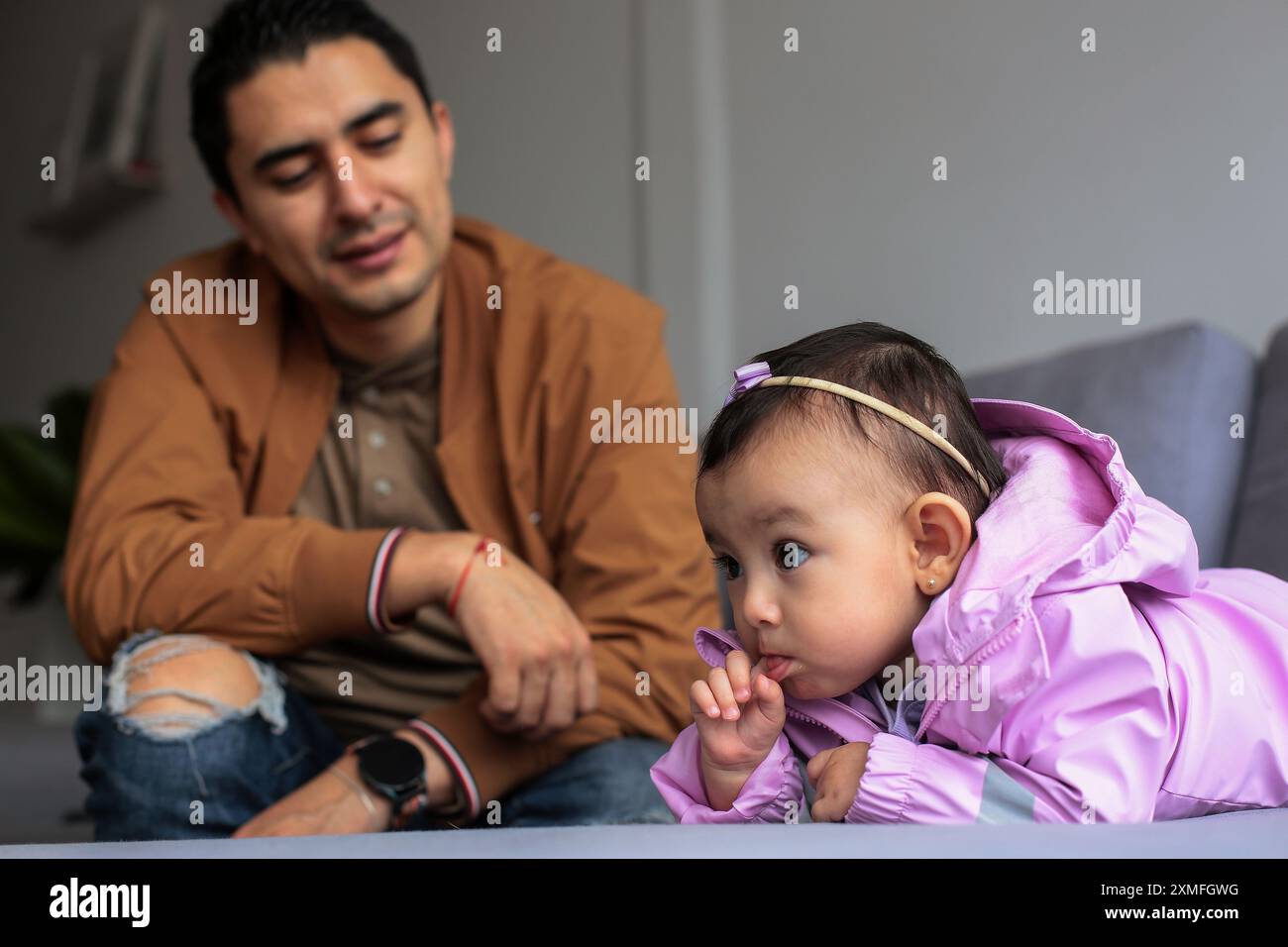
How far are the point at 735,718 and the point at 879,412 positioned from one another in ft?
0.78

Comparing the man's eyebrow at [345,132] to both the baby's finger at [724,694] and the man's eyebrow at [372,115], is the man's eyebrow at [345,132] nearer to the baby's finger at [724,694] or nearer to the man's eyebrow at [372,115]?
the man's eyebrow at [372,115]

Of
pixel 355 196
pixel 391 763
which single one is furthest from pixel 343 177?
pixel 391 763

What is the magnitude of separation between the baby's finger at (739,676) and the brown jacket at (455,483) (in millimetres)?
491

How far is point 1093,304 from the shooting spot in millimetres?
1768

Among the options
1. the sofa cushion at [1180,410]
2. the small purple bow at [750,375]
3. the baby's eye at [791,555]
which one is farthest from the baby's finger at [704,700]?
the sofa cushion at [1180,410]

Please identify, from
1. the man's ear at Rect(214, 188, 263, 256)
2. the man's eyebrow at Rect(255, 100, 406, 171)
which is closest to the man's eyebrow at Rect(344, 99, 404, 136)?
the man's eyebrow at Rect(255, 100, 406, 171)

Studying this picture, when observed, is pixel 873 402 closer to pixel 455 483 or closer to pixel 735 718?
pixel 735 718

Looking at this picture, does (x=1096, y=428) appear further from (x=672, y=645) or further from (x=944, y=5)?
(x=944, y=5)

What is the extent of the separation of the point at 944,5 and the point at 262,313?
1.15 m

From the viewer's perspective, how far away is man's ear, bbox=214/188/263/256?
1.60 metres

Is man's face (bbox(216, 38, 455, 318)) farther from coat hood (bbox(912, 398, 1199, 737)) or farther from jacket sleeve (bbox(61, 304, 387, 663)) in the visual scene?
coat hood (bbox(912, 398, 1199, 737))

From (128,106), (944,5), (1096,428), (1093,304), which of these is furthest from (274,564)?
(128,106)

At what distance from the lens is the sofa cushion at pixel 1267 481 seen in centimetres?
128

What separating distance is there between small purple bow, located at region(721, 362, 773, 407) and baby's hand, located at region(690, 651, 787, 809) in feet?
0.66
